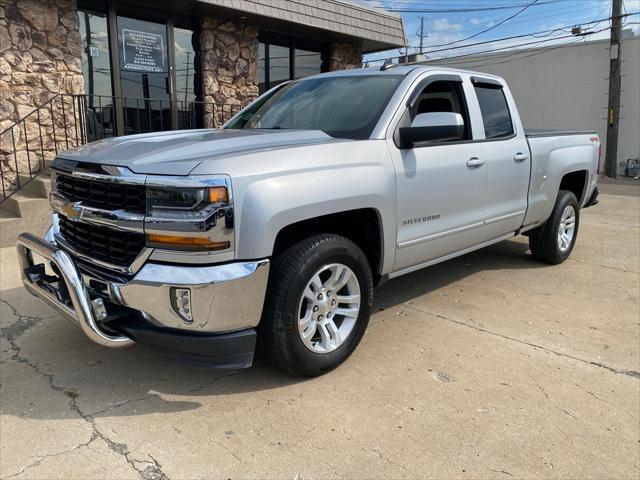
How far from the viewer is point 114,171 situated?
108 inches

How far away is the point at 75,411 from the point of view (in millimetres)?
2861

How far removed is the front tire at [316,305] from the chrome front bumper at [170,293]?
5.8 inches

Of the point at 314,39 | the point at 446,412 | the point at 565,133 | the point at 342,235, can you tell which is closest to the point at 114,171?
the point at 342,235

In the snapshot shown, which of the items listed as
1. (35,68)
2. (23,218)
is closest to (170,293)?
(23,218)

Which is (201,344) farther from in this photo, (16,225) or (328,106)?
(16,225)

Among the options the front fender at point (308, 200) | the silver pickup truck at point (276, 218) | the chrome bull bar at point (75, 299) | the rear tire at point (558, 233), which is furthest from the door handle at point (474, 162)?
the chrome bull bar at point (75, 299)

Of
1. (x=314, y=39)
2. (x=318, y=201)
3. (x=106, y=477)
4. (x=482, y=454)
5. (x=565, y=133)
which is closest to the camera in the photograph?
(x=106, y=477)

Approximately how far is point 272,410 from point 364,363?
785 millimetres

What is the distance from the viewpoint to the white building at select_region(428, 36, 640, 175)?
1822 centimetres

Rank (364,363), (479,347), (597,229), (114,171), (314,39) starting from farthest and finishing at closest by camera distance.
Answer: (314,39), (597,229), (479,347), (364,363), (114,171)

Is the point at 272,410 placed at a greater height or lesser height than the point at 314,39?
lesser

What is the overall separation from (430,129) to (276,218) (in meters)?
1.34

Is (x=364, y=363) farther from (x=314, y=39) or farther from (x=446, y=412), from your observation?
(x=314, y=39)

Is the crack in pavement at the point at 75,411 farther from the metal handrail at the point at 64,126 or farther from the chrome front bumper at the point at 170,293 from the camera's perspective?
the metal handrail at the point at 64,126
